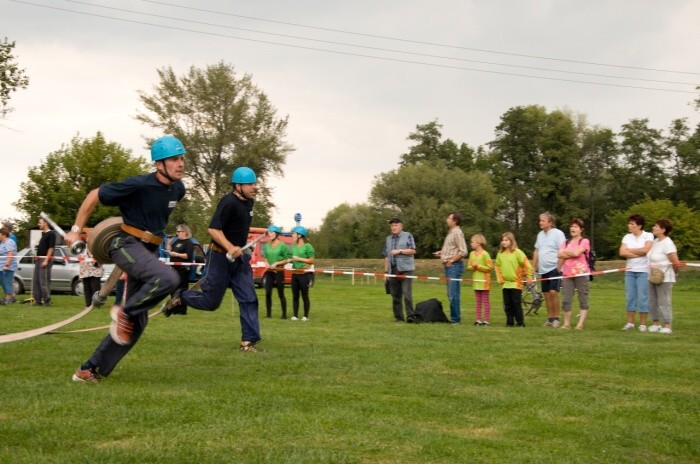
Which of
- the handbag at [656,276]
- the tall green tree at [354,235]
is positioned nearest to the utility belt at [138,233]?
the handbag at [656,276]

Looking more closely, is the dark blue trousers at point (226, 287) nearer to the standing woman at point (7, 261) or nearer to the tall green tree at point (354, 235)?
the standing woman at point (7, 261)

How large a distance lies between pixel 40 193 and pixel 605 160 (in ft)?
174

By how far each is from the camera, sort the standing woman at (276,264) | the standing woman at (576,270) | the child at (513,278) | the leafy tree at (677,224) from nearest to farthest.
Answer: the standing woman at (576,270)
the child at (513,278)
the standing woman at (276,264)
the leafy tree at (677,224)

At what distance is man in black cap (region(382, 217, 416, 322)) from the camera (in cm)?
1778

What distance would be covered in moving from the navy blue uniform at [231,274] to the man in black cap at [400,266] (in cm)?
721

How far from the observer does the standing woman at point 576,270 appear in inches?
625

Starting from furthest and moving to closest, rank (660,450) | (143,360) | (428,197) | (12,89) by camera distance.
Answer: (428,197) < (12,89) < (143,360) < (660,450)

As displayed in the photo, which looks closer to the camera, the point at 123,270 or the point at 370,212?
the point at 123,270

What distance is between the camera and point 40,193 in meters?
62.3

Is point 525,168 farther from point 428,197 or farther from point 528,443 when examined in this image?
point 528,443

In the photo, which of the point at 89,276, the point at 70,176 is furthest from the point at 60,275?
the point at 70,176

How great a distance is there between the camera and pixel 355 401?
7156mm

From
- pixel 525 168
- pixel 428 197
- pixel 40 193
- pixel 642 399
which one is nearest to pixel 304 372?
pixel 642 399

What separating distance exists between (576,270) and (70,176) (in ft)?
174
